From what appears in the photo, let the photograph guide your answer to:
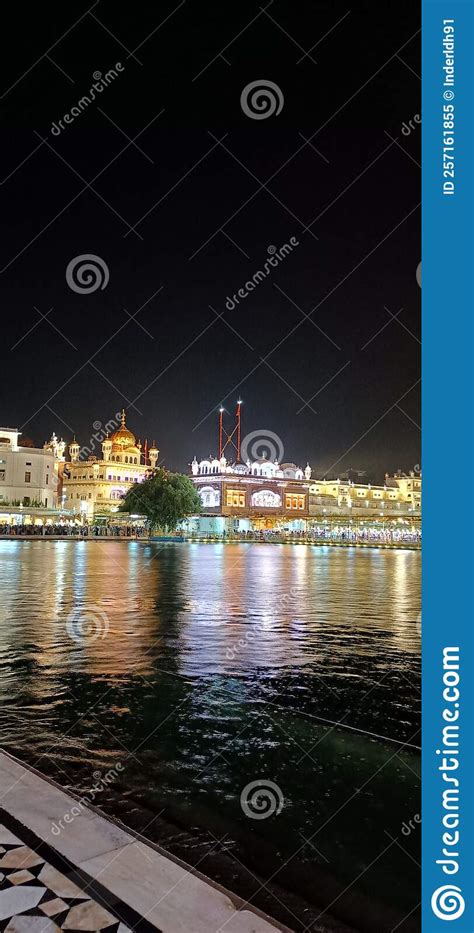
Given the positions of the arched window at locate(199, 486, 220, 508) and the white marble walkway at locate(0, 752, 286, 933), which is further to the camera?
the arched window at locate(199, 486, 220, 508)

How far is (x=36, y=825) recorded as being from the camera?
429 centimetres

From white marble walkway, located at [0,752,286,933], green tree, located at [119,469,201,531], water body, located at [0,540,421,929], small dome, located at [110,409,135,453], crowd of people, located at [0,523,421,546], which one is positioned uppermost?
small dome, located at [110,409,135,453]

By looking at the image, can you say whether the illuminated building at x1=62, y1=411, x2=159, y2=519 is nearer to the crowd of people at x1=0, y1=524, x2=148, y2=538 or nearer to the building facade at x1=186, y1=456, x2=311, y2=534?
the building facade at x1=186, y1=456, x2=311, y2=534

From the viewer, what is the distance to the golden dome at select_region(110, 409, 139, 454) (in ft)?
441

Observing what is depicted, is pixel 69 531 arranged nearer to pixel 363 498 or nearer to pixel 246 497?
pixel 246 497

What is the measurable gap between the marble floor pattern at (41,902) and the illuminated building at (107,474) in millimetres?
119884

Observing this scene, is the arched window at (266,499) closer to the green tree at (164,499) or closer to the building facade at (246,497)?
the building facade at (246,497)

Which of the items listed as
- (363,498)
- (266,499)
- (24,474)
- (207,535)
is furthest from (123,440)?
(363,498)

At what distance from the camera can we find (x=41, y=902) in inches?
138

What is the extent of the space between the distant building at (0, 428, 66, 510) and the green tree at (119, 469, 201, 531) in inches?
1178

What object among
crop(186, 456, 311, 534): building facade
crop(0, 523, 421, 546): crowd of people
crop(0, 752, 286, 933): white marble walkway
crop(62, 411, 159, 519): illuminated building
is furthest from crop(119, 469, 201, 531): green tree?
crop(0, 752, 286, 933): white marble walkway

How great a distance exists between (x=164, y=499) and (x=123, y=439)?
2704 inches

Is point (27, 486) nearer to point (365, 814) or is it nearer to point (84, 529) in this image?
point (84, 529)
